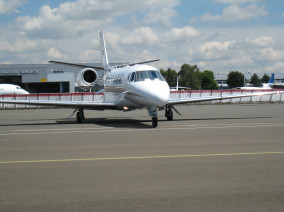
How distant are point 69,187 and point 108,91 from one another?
17948 millimetres

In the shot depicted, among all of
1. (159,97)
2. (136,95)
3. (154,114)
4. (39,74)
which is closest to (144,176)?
(154,114)

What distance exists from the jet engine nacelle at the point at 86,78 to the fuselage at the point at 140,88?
4.44 metres

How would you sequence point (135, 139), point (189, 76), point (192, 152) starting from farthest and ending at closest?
point (189, 76), point (135, 139), point (192, 152)

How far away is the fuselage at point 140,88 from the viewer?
1700 centimetres

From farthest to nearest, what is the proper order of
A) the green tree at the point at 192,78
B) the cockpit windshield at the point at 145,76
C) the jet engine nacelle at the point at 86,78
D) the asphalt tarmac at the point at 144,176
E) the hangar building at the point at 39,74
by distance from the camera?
the green tree at the point at 192,78
the hangar building at the point at 39,74
the jet engine nacelle at the point at 86,78
the cockpit windshield at the point at 145,76
the asphalt tarmac at the point at 144,176

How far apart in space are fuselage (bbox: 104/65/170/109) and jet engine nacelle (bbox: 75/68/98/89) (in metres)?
4.44

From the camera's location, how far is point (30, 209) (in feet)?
16.3

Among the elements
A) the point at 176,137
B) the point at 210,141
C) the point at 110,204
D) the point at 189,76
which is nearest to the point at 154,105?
the point at 176,137

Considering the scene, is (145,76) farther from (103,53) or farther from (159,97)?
(103,53)

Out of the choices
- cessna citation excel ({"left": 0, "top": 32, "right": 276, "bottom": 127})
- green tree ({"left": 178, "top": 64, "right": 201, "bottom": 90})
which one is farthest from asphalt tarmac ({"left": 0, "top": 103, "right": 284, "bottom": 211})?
green tree ({"left": 178, "top": 64, "right": 201, "bottom": 90})

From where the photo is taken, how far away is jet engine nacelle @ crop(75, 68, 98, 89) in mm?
25766

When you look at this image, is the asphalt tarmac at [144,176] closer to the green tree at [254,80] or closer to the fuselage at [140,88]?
the fuselage at [140,88]

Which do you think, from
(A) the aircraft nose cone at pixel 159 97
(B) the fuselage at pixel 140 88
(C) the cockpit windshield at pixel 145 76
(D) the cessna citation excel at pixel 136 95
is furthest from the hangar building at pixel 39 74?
(A) the aircraft nose cone at pixel 159 97

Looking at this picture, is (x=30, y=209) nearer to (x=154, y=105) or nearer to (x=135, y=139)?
(x=135, y=139)
